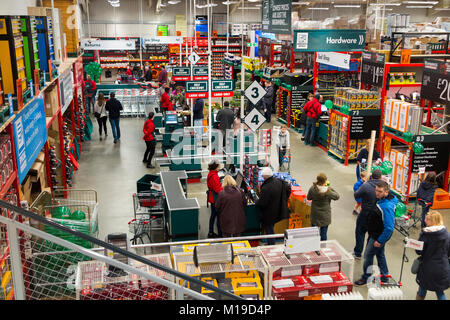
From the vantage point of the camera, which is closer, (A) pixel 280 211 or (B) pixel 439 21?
(A) pixel 280 211

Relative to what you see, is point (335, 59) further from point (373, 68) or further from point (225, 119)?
point (225, 119)

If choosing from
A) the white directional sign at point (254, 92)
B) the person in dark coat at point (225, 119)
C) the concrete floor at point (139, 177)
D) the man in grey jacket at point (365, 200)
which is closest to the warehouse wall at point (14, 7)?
the concrete floor at point (139, 177)

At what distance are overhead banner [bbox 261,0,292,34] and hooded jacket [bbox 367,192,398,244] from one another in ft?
20.1

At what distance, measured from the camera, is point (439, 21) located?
26.9 meters

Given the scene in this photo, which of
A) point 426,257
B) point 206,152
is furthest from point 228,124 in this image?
point 426,257

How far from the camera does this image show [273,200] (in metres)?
7.38

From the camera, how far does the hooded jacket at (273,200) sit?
7328 mm

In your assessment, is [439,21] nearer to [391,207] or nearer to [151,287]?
[391,207]

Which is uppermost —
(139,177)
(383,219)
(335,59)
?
(335,59)

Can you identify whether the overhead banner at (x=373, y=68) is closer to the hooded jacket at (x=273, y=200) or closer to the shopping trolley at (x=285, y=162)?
the shopping trolley at (x=285, y=162)

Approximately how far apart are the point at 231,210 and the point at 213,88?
4.40 meters

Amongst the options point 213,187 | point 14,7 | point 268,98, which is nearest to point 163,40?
point 268,98
